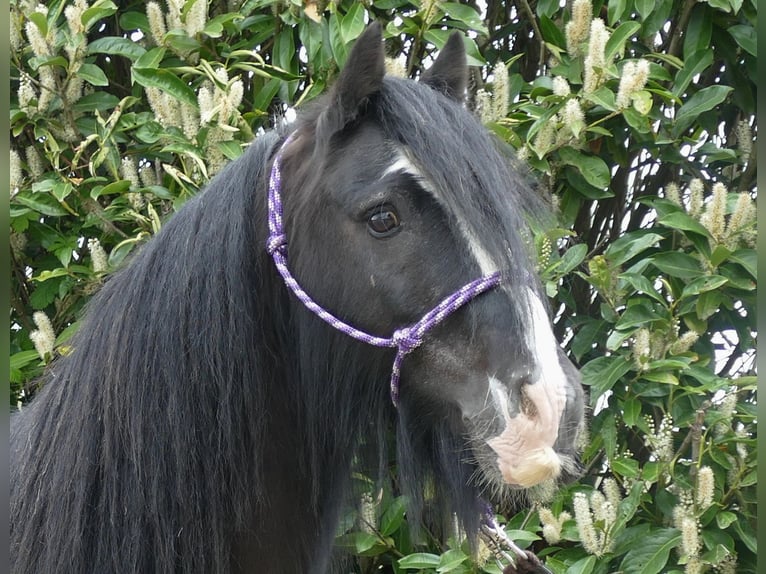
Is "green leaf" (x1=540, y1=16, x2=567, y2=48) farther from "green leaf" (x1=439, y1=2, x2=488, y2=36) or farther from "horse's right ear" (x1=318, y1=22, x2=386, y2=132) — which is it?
"horse's right ear" (x1=318, y1=22, x2=386, y2=132)

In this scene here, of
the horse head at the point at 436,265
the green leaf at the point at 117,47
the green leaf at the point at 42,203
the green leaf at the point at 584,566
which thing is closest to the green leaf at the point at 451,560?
the green leaf at the point at 584,566

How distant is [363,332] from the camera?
1.69 metres

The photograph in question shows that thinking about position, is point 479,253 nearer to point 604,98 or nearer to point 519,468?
point 519,468

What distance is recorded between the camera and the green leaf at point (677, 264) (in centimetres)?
270

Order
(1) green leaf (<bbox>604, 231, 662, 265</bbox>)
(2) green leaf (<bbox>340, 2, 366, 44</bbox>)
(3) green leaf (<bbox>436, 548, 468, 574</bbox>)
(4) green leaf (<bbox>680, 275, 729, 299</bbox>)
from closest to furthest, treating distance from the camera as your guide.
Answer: (3) green leaf (<bbox>436, 548, 468, 574</bbox>)
(4) green leaf (<bbox>680, 275, 729, 299</bbox>)
(1) green leaf (<bbox>604, 231, 662, 265</bbox>)
(2) green leaf (<bbox>340, 2, 366, 44</bbox>)

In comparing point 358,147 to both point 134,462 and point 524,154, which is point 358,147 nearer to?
point 134,462

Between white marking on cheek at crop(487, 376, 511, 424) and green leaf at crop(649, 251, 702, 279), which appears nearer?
white marking on cheek at crop(487, 376, 511, 424)

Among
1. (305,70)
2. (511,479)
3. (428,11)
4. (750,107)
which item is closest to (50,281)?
(305,70)

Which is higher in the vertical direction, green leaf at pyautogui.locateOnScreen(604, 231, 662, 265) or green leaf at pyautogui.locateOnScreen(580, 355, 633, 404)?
green leaf at pyautogui.locateOnScreen(604, 231, 662, 265)

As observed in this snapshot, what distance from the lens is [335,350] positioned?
1.75m

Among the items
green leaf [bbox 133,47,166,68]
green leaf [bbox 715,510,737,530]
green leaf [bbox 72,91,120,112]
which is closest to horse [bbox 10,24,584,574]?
green leaf [bbox 715,510,737,530]

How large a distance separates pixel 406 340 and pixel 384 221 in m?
0.20

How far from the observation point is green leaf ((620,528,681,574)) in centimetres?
257

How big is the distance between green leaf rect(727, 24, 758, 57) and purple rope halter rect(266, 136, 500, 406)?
164 centimetres
